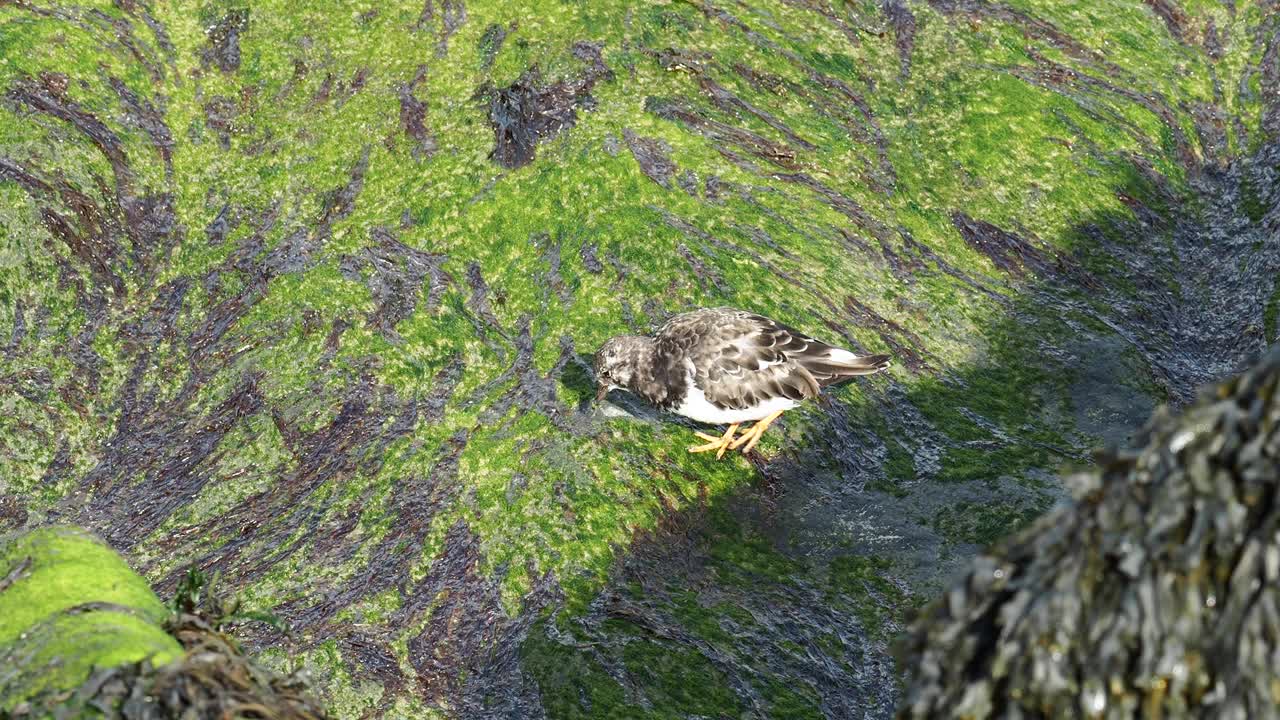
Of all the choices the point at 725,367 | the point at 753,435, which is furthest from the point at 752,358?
the point at 753,435

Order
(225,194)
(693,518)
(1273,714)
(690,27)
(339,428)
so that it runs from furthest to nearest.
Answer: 1. (690,27)
2. (225,194)
3. (339,428)
4. (693,518)
5. (1273,714)

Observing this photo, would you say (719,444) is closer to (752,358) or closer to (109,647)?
(752,358)

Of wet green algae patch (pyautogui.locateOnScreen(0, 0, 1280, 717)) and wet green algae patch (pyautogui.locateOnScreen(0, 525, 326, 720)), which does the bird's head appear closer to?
wet green algae patch (pyautogui.locateOnScreen(0, 0, 1280, 717))

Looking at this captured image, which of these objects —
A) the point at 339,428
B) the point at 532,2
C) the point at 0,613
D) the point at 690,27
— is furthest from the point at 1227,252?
the point at 0,613

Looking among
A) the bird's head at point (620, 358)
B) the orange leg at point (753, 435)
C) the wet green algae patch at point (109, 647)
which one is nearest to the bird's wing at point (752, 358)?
the bird's head at point (620, 358)

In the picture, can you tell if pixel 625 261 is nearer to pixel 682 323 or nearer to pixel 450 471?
pixel 682 323

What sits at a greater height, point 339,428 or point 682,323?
point 682,323

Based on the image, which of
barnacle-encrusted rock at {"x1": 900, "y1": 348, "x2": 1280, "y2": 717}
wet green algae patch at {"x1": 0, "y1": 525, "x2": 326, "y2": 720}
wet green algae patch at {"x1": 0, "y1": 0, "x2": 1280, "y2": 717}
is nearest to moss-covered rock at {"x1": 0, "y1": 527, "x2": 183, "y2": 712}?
wet green algae patch at {"x1": 0, "y1": 525, "x2": 326, "y2": 720}
